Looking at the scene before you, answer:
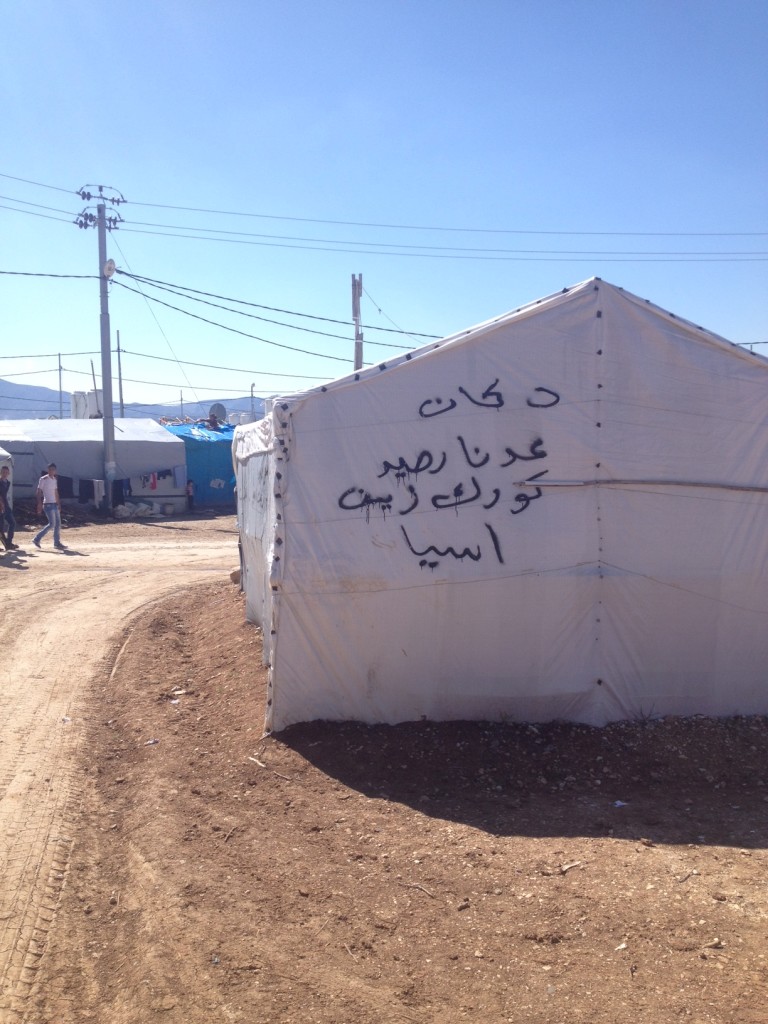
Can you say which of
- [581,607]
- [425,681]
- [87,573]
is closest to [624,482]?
[581,607]

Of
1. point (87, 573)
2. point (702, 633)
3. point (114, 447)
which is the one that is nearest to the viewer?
point (702, 633)

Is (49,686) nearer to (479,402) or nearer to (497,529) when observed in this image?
(497,529)

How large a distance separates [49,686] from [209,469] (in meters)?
25.6

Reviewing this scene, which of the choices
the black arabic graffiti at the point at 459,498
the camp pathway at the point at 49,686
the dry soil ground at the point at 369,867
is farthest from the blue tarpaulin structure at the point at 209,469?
the black arabic graffiti at the point at 459,498

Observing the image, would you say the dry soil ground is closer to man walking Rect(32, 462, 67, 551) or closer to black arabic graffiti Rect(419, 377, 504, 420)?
black arabic graffiti Rect(419, 377, 504, 420)

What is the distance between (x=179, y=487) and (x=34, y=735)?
2549 centimetres

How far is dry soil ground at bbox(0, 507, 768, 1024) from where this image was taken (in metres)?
3.58

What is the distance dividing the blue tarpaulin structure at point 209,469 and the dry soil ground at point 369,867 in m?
25.5

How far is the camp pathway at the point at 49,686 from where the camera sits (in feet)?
14.6

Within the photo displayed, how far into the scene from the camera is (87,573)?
15922 mm

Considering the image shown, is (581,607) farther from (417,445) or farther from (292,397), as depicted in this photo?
(292,397)

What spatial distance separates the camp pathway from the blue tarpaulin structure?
1283 centimetres

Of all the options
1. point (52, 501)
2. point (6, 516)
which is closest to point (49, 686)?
point (52, 501)

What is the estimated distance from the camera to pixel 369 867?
473cm
